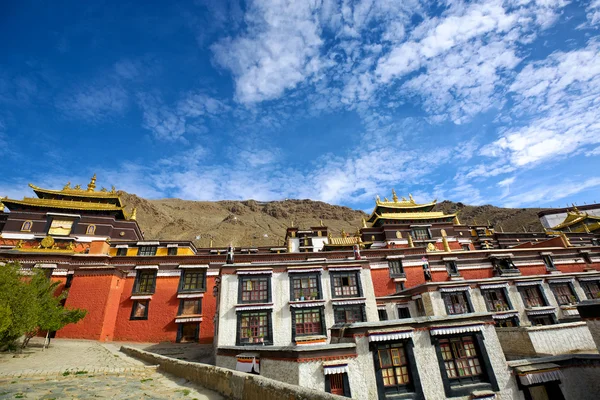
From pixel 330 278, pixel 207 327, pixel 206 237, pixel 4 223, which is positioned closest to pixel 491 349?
pixel 330 278

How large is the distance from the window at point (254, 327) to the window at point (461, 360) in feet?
35.4

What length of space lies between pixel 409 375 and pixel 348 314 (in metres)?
8.10

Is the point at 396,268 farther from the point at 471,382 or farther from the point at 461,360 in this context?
the point at 471,382

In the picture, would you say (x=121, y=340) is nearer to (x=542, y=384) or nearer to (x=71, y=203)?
(x=71, y=203)

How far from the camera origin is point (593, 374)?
45.2ft

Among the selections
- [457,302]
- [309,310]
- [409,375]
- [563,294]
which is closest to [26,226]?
[309,310]

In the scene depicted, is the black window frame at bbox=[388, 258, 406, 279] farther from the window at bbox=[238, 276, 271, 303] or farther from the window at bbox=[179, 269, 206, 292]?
the window at bbox=[179, 269, 206, 292]

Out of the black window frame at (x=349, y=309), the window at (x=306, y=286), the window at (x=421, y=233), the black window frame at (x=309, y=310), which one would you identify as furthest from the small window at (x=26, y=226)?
the window at (x=421, y=233)

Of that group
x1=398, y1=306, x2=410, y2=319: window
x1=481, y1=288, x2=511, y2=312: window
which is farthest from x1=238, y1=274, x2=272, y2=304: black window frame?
x1=481, y1=288, x2=511, y2=312: window

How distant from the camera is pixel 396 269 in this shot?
2833 centimetres

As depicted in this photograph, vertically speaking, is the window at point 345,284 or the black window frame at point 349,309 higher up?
the window at point 345,284

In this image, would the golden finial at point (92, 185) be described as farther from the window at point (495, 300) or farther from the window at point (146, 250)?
the window at point (495, 300)

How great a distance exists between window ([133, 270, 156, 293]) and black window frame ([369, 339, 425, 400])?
69.3 feet

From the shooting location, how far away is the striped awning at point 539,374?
43.9 ft
